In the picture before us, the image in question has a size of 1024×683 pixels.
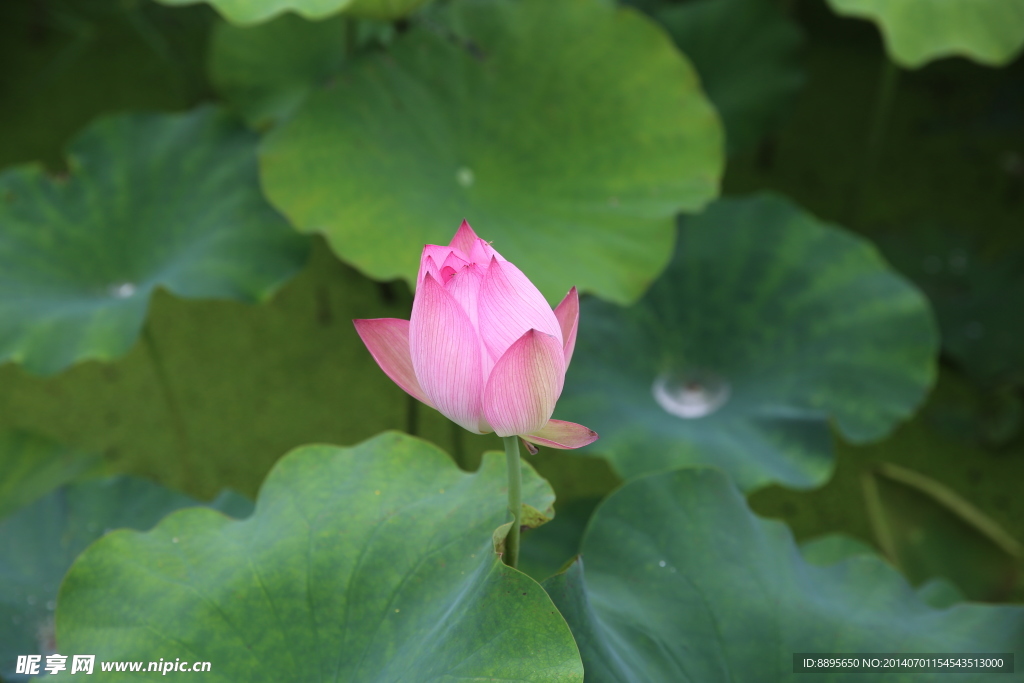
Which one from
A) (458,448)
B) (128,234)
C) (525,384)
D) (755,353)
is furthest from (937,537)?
(128,234)

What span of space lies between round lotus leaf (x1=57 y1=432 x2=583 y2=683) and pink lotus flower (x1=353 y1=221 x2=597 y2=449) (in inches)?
6.0

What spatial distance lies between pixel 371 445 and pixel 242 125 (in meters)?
0.86

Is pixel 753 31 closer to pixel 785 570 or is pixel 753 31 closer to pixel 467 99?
pixel 467 99

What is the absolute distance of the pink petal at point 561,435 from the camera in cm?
55

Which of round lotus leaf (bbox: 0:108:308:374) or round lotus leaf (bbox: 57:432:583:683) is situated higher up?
round lotus leaf (bbox: 57:432:583:683)

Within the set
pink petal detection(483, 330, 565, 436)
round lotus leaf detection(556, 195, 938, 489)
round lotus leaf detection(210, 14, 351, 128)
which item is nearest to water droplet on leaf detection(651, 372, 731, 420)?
round lotus leaf detection(556, 195, 938, 489)

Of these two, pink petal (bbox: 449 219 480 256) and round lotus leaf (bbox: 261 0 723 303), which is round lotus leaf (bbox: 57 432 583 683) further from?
round lotus leaf (bbox: 261 0 723 303)

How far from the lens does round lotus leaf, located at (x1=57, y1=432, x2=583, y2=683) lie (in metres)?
0.64

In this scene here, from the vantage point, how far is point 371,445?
824mm

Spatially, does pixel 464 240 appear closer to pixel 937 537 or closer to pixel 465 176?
pixel 465 176

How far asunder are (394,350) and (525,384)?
13 cm

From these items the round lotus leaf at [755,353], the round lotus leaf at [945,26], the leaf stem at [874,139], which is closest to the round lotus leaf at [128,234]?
the round lotus leaf at [755,353]

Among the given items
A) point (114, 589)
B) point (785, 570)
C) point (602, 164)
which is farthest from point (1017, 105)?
point (114, 589)

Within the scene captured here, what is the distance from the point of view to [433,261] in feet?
1.77
